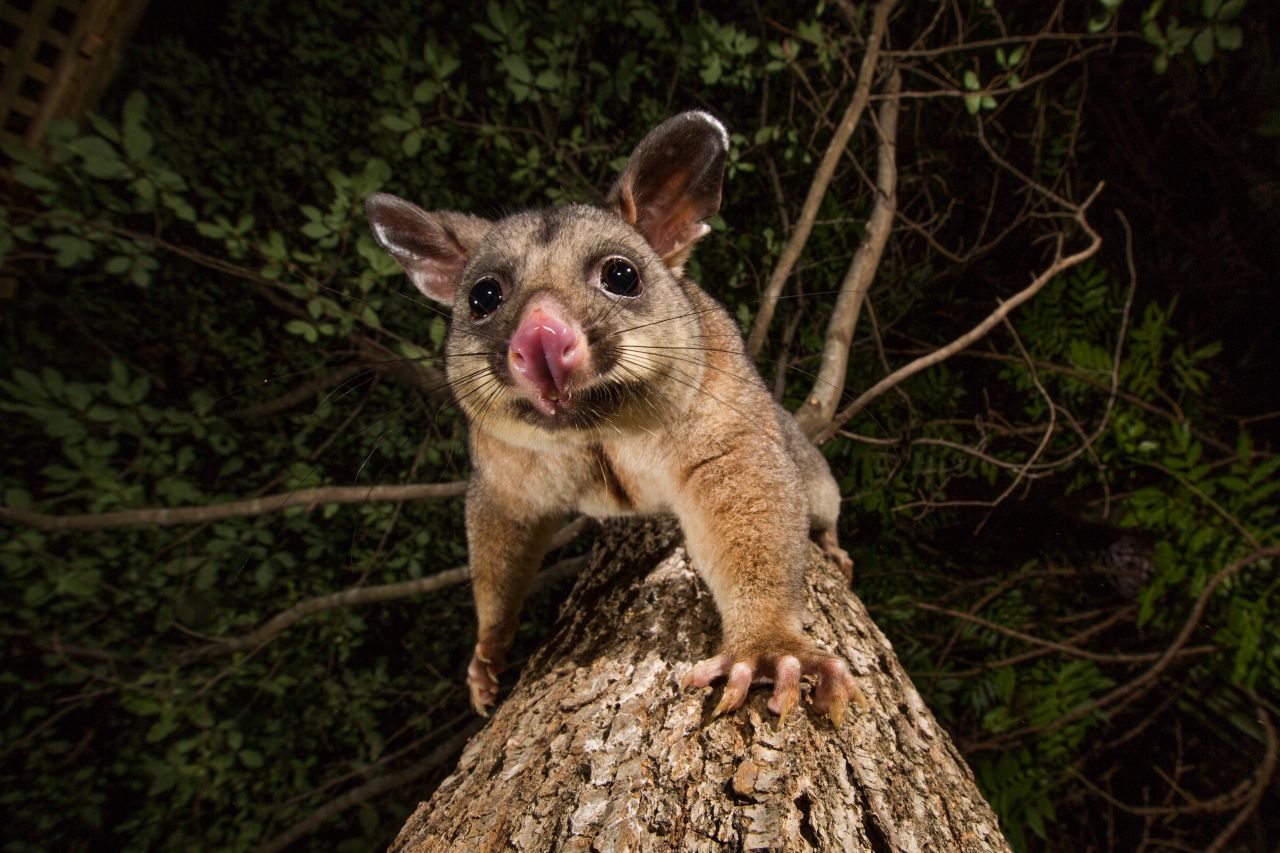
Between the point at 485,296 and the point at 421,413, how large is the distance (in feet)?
9.61

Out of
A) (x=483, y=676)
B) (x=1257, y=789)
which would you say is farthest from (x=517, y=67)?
(x=1257, y=789)

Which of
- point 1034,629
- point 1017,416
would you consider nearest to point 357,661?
point 1034,629

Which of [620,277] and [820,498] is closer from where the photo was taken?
[620,277]

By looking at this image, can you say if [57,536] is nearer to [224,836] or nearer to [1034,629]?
[224,836]

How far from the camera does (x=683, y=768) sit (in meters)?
1.13

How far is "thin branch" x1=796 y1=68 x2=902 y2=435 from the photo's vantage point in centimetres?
315

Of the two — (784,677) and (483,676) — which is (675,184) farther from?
(483,676)

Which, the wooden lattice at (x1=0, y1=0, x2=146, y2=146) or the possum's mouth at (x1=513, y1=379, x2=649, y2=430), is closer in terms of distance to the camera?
the possum's mouth at (x1=513, y1=379, x2=649, y2=430)

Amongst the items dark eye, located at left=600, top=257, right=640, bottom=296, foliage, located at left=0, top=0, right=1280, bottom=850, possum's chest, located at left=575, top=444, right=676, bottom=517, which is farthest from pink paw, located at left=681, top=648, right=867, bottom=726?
foliage, located at left=0, top=0, right=1280, bottom=850

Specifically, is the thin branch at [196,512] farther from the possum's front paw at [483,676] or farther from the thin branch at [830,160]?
the thin branch at [830,160]

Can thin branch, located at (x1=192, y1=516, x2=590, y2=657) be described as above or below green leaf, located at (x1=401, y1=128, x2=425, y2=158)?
below

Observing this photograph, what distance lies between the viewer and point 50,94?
3.20 meters

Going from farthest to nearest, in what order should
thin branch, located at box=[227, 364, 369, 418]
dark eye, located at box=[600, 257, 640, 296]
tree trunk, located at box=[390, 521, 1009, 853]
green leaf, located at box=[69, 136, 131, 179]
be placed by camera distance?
thin branch, located at box=[227, 364, 369, 418] → green leaf, located at box=[69, 136, 131, 179] → dark eye, located at box=[600, 257, 640, 296] → tree trunk, located at box=[390, 521, 1009, 853]

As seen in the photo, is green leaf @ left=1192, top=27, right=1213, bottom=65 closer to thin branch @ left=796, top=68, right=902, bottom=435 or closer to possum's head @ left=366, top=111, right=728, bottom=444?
thin branch @ left=796, top=68, right=902, bottom=435
